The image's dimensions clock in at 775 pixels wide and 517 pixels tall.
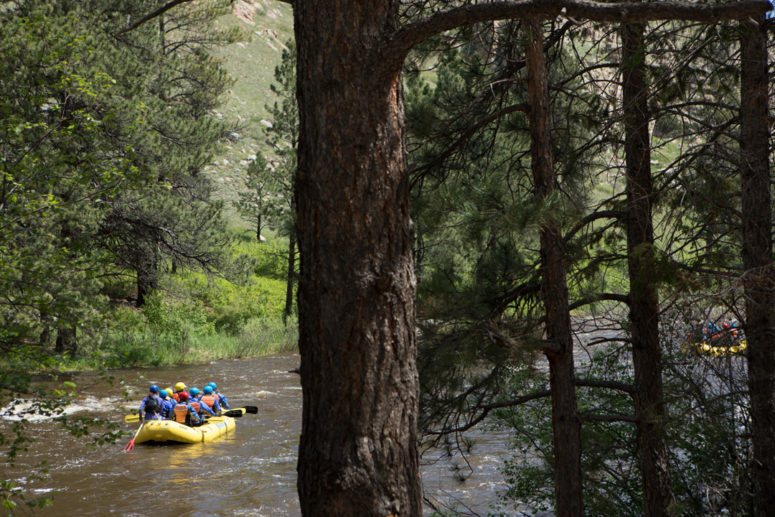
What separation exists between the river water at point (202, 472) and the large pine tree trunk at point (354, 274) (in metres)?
6.97

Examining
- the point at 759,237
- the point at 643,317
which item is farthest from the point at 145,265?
the point at 759,237

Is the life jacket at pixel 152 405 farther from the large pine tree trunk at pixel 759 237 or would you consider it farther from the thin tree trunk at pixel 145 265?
the large pine tree trunk at pixel 759 237

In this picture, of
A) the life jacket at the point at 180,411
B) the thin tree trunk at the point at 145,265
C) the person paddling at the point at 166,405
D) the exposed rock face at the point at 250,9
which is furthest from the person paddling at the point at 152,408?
the exposed rock face at the point at 250,9

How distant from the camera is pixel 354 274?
9.27ft

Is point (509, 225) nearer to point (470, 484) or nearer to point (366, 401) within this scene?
point (366, 401)

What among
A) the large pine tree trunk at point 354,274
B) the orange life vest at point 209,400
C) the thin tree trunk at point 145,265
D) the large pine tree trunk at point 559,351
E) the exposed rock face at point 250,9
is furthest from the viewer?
the exposed rock face at point 250,9

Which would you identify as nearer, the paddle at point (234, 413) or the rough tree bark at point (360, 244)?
the rough tree bark at point (360, 244)

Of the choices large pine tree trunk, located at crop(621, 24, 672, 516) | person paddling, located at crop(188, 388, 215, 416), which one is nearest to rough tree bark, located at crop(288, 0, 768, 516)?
large pine tree trunk, located at crop(621, 24, 672, 516)

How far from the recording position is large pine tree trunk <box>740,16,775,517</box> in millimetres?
5938

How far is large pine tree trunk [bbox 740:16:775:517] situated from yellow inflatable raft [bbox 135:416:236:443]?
11.5 m

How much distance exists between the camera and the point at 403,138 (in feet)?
9.96

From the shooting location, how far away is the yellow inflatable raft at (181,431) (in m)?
14.7

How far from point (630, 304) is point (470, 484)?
6.31 metres

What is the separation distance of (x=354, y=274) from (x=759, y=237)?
14.7 feet
